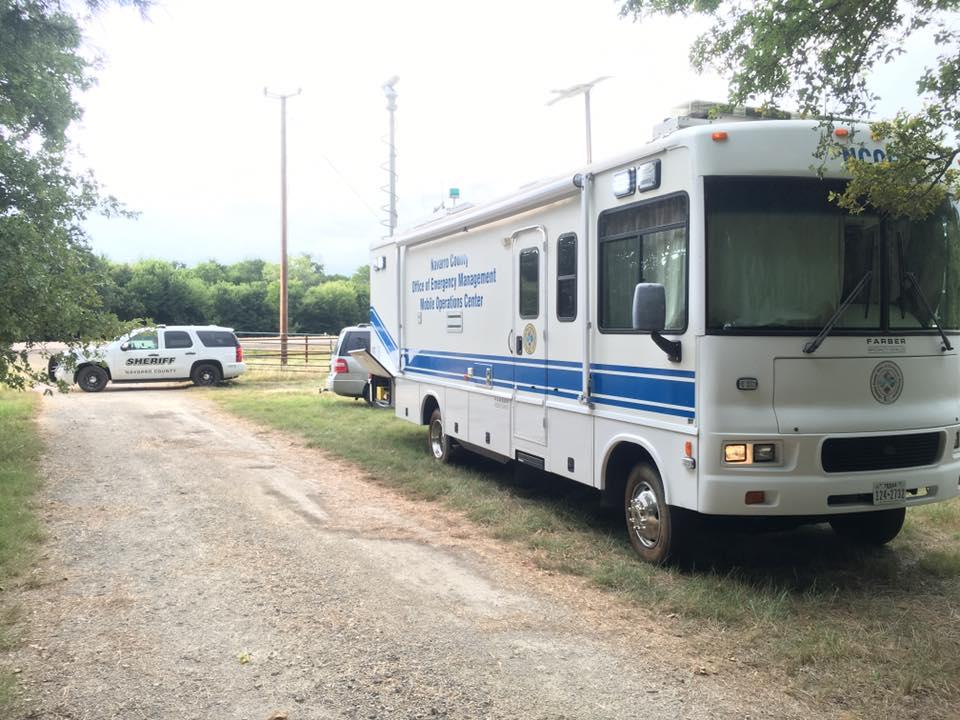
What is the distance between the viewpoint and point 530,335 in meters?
8.09

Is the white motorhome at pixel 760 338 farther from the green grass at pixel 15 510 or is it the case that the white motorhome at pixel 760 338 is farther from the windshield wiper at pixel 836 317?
the green grass at pixel 15 510

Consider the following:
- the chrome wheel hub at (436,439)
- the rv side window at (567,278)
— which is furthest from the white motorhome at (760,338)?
the chrome wheel hub at (436,439)

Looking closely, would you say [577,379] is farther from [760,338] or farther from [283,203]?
[283,203]

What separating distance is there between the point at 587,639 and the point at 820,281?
2768 mm

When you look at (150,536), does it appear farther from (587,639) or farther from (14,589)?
(587,639)

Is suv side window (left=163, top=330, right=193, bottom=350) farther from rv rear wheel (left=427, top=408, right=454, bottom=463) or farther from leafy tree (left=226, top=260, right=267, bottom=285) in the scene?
leafy tree (left=226, top=260, right=267, bottom=285)

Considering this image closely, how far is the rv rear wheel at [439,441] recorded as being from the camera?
10547mm

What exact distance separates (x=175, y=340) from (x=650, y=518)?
747 inches

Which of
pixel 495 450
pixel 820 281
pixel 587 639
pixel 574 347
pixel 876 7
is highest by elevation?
pixel 876 7

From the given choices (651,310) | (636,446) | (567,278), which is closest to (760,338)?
(651,310)

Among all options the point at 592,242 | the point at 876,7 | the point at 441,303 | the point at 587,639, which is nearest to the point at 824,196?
the point at 876,7

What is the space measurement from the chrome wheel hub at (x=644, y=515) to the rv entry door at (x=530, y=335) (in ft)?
4.70

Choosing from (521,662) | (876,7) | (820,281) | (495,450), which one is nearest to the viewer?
(521,662)

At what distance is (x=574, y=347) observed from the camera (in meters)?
7.28
